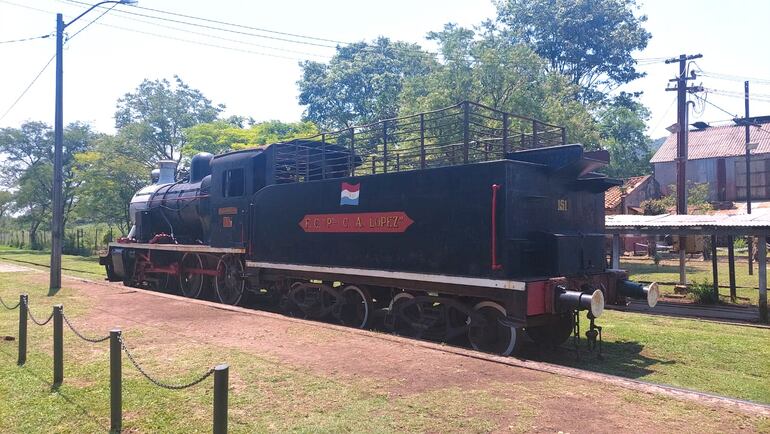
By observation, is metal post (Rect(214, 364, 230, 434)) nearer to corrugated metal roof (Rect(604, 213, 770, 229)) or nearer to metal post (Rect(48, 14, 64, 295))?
corrugated metal roof (Rect(604, 213, 770, 229))

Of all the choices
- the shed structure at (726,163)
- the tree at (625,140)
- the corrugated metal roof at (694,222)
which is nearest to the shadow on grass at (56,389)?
the corrugated metal roof at (694,222)

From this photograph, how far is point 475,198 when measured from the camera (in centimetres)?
750

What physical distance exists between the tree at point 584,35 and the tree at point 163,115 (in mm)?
23386

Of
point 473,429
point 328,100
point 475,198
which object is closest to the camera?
point 473,429

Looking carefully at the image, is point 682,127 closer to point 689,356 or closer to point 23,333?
point 689,356

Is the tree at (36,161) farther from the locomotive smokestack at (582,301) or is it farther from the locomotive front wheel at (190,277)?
A: the locomotive smokestack at (582,301)

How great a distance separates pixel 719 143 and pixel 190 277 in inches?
1483

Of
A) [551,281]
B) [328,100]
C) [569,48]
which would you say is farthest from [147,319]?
[569,48]

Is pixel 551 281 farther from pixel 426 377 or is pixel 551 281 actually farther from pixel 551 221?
pixel 426 377

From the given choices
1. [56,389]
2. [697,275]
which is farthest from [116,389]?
[697,275]

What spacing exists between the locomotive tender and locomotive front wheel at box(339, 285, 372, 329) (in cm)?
3

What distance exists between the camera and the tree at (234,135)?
29547 millimetres

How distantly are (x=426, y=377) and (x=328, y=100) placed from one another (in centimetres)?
3734

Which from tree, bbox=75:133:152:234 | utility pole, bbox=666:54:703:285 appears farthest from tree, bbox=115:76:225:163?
utility pole, bbox=666:54:703:285
